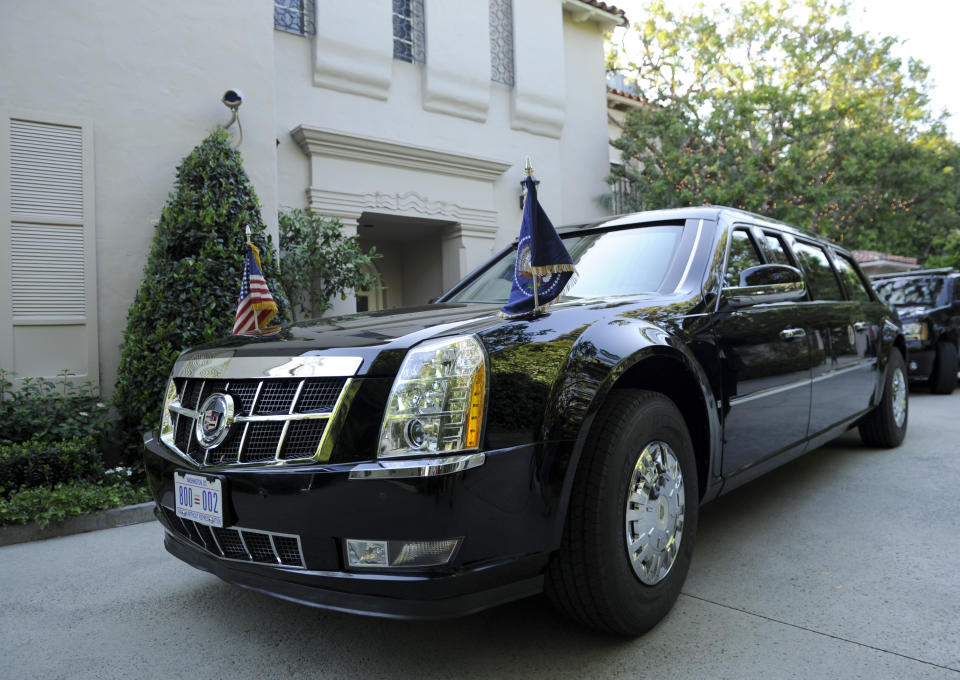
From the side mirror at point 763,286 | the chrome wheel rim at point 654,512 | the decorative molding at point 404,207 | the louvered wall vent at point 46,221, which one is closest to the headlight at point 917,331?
the decorative molding at point 404,207

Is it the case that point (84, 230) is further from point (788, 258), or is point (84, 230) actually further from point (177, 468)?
point (788, 258)

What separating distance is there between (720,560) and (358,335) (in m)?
2.02

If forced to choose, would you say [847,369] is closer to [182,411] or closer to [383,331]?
[383,331]

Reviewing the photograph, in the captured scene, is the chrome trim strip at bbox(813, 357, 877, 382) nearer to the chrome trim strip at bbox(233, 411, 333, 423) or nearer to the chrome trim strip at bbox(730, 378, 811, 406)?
the chrome trim strip at bbox(730, 378, 811, 406)

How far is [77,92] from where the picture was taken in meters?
5.89

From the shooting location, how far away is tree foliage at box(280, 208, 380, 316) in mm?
7410

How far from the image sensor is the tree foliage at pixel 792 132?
12172 millimetres

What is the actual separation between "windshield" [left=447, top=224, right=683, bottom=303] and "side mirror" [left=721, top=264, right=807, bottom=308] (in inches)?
12.5

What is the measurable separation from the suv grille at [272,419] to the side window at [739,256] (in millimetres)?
1960

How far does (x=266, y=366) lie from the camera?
7.06 feet

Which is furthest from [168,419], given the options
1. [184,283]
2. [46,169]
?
[46,169]

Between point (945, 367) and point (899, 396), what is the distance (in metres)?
4.39

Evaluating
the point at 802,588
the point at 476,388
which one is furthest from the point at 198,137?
the point at 802,588

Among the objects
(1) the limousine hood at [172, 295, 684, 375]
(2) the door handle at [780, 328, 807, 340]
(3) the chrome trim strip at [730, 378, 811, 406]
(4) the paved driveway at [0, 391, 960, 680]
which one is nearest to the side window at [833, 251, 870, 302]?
(2) the door handle at [780, 328, 807, 340]
